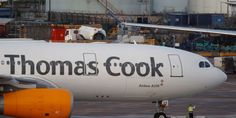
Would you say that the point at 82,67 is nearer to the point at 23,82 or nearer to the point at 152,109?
the point at 23,82

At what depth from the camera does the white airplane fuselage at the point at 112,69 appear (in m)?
23.2

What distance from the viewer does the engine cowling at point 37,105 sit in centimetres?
2133

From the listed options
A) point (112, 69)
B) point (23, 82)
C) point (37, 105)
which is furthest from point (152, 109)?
point (37, 105)

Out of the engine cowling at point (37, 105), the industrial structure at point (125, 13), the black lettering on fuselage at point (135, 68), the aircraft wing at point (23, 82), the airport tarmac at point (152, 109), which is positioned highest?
the industrial structure at point (125, 13)

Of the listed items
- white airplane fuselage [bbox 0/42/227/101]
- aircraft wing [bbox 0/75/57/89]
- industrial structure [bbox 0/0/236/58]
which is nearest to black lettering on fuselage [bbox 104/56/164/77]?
white airplane fuselage [bbox 0/42/227/101]

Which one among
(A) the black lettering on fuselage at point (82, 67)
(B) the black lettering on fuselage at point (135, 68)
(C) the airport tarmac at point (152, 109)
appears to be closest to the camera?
(A) the black lettering on fuselage at point (82, 67)

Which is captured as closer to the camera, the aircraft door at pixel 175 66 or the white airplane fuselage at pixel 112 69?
the white airplane fuselage at pixel 112 69

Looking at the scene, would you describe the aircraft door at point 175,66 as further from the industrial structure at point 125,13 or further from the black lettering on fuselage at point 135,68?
the industrial structure at point 125,13

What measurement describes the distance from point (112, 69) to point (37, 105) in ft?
12.4

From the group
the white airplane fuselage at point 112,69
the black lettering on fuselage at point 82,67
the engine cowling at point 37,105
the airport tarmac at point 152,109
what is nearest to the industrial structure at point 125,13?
the airport tarmac at point 152,109

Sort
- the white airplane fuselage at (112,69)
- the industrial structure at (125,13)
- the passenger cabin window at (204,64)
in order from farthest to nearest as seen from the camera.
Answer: the industrial structure at (125,13)
the passenger cabin window at (204,64)
the white airplane fuselage at (112,69)

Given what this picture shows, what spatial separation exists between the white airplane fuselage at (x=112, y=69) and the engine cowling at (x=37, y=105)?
5.43 ft

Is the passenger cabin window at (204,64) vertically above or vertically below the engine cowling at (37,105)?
above

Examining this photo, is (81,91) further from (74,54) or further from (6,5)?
(6,5)
